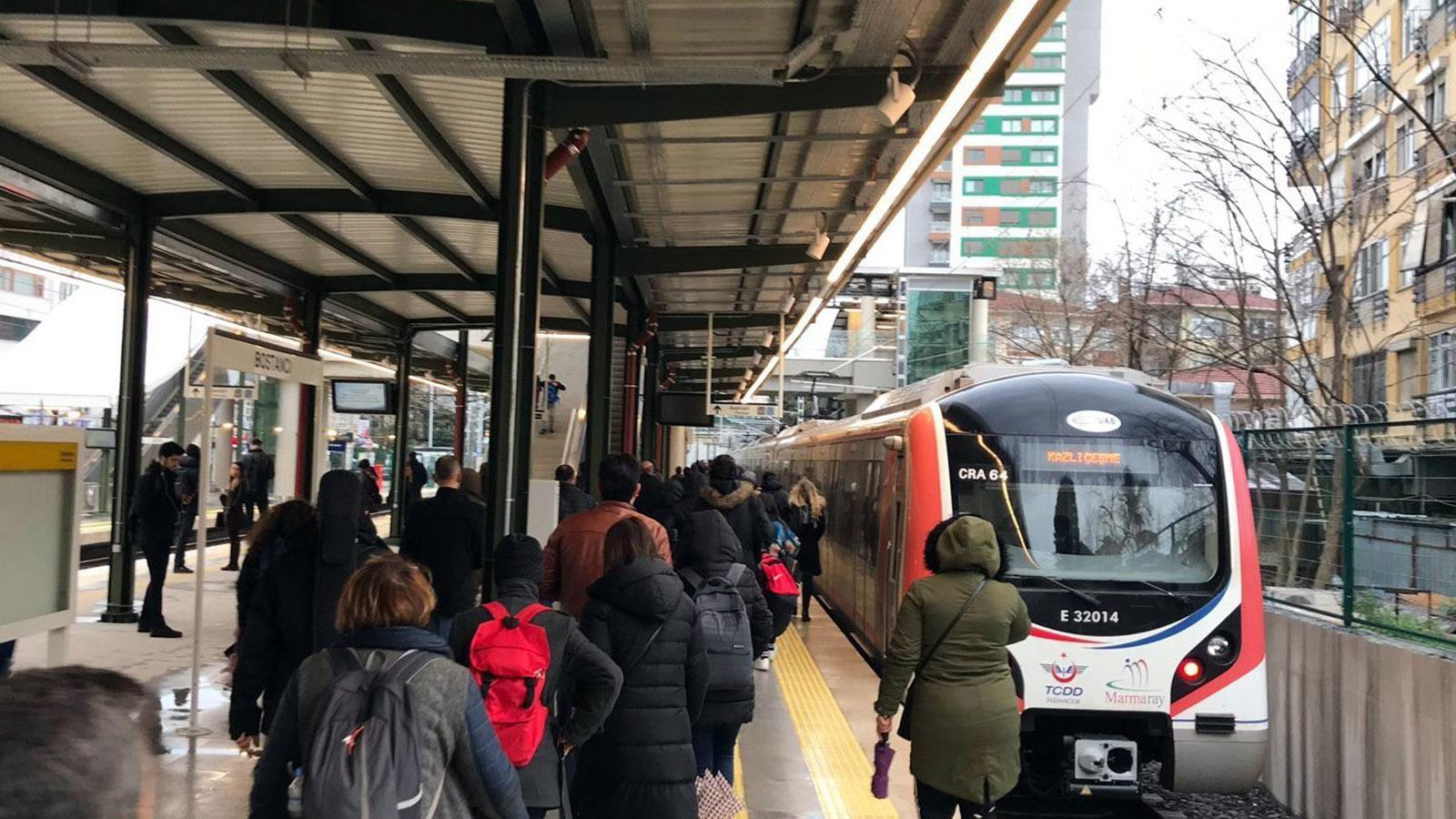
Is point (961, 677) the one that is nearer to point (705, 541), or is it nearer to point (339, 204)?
point (705, 541)

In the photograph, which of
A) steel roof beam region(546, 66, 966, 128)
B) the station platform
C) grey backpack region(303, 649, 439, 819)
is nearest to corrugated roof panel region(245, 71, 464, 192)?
steel roof beam region(546, 66, 966, 128)

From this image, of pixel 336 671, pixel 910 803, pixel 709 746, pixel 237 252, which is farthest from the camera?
pixel 237 252

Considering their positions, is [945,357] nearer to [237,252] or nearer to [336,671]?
[237,252]

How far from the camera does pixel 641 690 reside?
175 inches

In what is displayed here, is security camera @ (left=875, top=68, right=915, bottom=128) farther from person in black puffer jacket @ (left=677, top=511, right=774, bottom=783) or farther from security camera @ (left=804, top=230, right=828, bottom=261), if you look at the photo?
security camera @ (left=804, top=230, right=828, bottom=261)

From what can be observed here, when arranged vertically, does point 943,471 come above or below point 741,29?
below

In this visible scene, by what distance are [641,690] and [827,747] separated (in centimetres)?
414

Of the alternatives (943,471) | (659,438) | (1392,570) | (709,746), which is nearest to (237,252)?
(943,471)

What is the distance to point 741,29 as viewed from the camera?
782cm

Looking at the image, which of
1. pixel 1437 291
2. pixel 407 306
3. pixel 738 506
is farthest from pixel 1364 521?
pixel 1437 291

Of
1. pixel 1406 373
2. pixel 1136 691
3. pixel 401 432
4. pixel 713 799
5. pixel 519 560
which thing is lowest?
pixel 713 799

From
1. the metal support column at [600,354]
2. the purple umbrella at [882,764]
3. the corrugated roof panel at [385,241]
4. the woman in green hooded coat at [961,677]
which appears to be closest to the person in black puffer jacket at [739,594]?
the purple umbrella at [882,764]

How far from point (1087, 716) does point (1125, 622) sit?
57 centimetres

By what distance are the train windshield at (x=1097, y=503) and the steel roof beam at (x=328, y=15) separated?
3.93m
